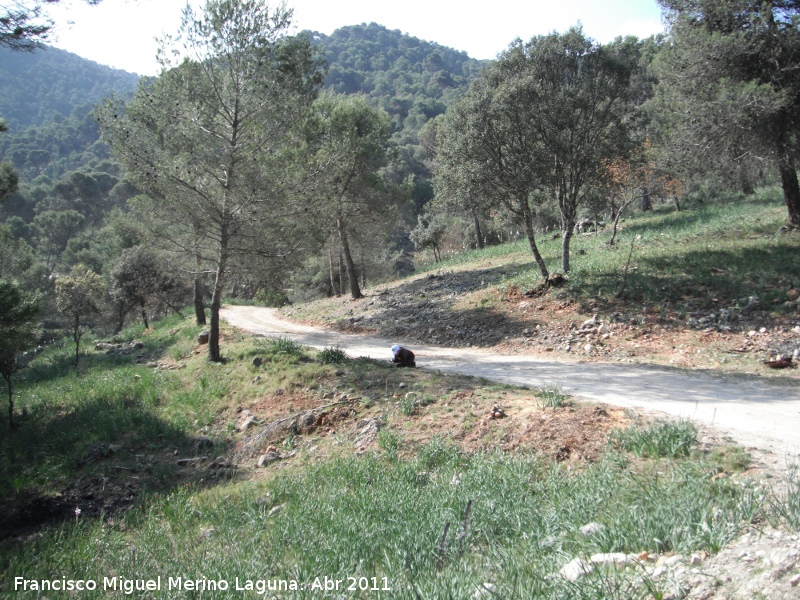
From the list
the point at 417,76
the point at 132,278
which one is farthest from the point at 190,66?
the point at 417,76

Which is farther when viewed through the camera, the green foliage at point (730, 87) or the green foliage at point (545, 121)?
the green foliage at point (545, 121)

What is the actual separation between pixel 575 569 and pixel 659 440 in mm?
2728

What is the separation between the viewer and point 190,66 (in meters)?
12.2

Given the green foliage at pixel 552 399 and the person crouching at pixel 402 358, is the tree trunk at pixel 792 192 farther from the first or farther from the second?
the green foliage at pixel 552 399

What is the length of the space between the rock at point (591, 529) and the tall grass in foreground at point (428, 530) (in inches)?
2.1

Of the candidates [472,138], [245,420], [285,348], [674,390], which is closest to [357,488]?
[245,420]

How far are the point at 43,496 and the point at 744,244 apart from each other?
18693 mm

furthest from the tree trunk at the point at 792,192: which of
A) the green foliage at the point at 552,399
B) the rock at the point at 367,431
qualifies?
the rock at the point at 367,431

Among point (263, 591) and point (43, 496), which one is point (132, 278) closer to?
point (43, 496)

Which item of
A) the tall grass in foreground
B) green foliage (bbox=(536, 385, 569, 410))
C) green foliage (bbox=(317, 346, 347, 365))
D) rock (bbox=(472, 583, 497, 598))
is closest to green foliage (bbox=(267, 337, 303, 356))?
green foliage (bbox=(317, 346, 347, 365))

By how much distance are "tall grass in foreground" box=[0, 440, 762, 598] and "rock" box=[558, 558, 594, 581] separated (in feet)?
0.19

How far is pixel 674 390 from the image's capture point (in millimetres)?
8172

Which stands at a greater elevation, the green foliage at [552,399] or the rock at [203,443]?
the green foliage at [552,399]

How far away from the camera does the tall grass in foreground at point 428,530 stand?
3295mm
